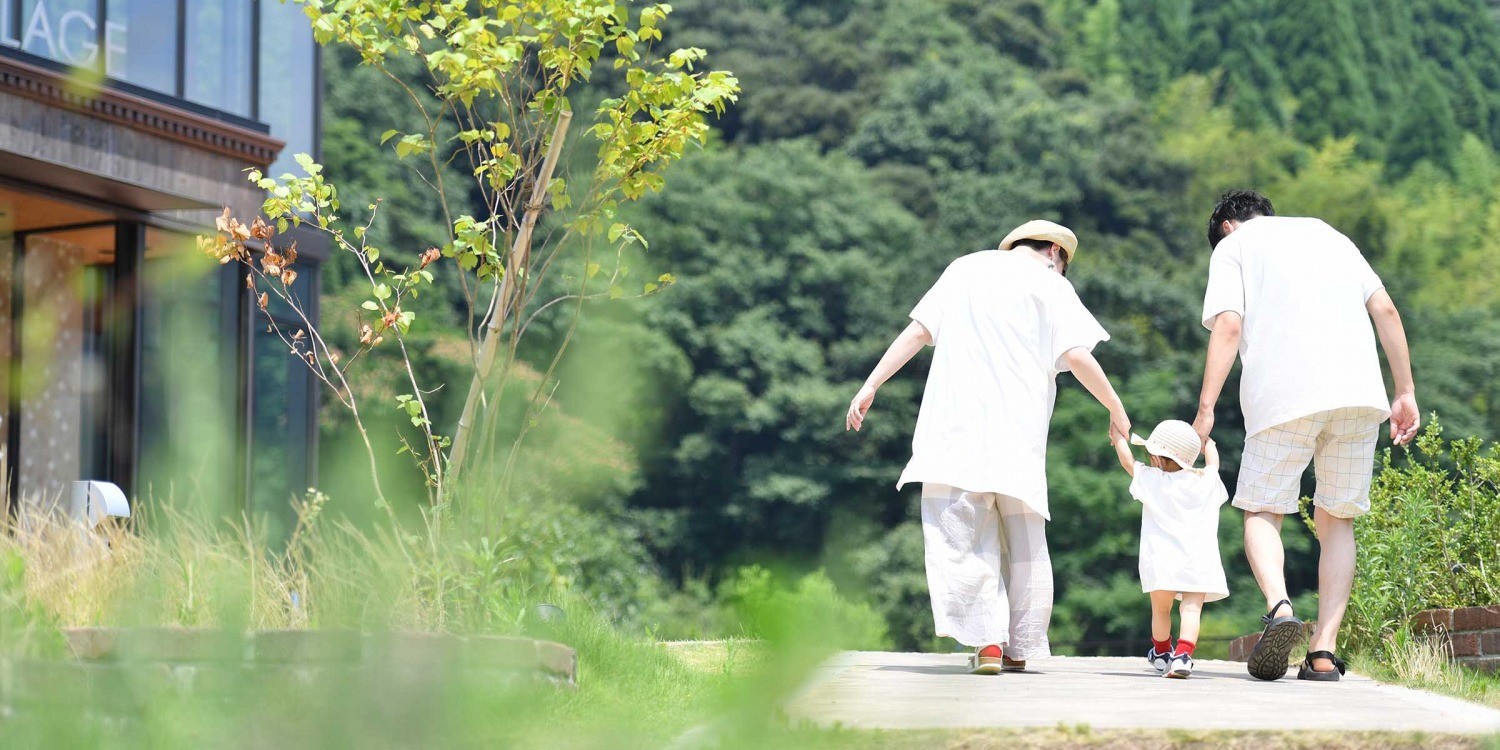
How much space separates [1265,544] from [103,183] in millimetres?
8484

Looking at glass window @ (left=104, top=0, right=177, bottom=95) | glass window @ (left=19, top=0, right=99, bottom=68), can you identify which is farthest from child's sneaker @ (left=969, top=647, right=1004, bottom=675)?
glass window @ (left=104, top=0, right=177, bottom=95)

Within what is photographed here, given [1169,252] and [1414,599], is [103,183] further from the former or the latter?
[1169,252]

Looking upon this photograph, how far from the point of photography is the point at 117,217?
39.4 feet

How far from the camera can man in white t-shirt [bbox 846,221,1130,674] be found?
214 inches

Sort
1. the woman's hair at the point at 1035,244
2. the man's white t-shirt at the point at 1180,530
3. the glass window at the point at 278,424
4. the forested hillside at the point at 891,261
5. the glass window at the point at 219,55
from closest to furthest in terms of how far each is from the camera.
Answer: the man's white t-shirt at the point at 1180,530
the woman's hair at the point at 1035,244
the glass window at the point at 219,55
the glass window at the point at 278,424
the forested hillside at the point at 891,261

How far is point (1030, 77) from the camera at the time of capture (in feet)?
150

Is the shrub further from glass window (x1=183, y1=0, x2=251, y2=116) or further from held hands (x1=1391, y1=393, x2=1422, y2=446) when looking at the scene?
glass window (x1=183, y1=0, x2=251, y2=116)

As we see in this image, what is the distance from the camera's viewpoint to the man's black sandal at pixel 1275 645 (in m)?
5.19

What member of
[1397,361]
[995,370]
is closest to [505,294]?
[995,370]

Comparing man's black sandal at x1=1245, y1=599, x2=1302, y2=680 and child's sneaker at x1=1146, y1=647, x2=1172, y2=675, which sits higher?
man's black sandal at x1=1245, y1=599, x2=1302, y2=680

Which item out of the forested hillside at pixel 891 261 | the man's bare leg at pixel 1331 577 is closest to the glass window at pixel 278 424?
the man's bare leg at pixel 1331 577

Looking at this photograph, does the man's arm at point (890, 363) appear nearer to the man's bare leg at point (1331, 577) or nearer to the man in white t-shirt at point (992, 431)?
the man in white t-shirt at point (992, 431)

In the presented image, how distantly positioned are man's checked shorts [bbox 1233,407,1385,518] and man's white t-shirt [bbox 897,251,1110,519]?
2.25 ft

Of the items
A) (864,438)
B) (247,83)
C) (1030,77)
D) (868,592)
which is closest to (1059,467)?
(864,438)
